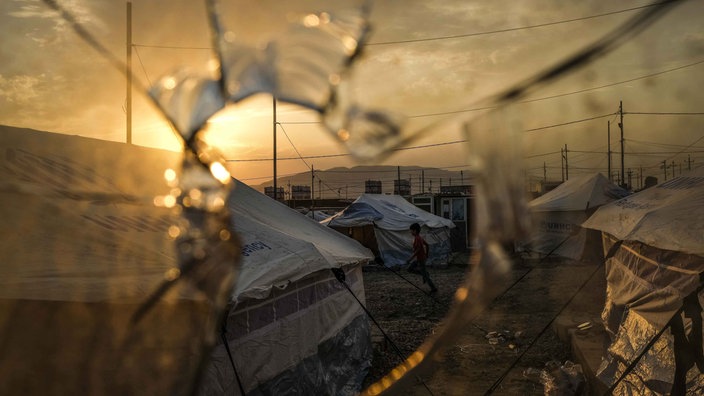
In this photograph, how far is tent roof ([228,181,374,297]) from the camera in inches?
177

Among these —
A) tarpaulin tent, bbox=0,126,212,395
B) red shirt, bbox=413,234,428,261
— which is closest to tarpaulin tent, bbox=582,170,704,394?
tarpaulin tent, bbox=0,126,212,395

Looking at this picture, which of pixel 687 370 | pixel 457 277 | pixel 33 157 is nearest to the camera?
pixel 687 370

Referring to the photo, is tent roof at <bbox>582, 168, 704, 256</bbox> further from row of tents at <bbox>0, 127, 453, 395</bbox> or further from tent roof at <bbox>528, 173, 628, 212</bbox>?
tent roof at <bbox>528, 173, 628, 212</bbox>

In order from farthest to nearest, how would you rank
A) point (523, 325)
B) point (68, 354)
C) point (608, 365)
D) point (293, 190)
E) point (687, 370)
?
1. point (293, 190)
2. point (523, 325)
3. point (608, 365)
4. point (687, 370)
5. point (68, 354)

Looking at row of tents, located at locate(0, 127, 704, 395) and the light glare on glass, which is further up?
the light glare on glass

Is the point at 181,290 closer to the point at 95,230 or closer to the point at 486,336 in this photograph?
the point at 95,230

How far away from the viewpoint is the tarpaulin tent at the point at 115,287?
3.12m

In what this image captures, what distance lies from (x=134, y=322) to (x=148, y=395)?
475 millimetres

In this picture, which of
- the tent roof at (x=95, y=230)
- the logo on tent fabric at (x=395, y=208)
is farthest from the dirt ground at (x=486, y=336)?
the logo on tent fabric at (x=395, y=208)

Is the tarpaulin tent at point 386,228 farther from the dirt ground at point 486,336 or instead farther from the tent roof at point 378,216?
the dirt ground at point 486,336

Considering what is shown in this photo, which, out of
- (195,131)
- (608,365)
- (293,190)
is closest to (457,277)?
(608,365)

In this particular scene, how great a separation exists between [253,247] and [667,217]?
13.4 ft

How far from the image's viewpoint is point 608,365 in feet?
19.3

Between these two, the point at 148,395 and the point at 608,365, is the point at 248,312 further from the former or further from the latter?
the point at 608,365
